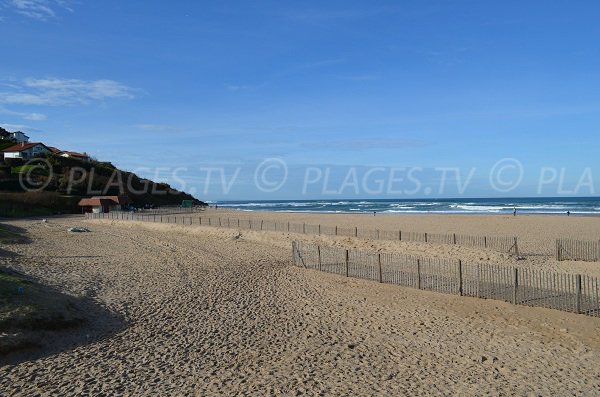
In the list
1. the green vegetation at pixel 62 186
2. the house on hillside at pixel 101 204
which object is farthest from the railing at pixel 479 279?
the green vegetation at pixel 62 186

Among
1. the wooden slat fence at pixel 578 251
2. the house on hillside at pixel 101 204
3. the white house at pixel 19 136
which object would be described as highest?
the white house at pixel 19 136

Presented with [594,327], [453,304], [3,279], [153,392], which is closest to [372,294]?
[453,304]

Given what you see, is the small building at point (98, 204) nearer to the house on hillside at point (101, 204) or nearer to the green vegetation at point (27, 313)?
the house on hillside at point (101, 204)

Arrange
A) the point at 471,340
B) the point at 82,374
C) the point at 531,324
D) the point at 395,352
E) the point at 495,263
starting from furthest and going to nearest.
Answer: the point at 495,263, the point at 531,324, the point at 471,340, the point at 395,352, the point at 82,374

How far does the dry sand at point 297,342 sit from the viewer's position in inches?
384

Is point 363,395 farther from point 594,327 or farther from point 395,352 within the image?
point 594,327

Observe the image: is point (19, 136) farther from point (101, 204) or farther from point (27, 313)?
point (27, 313)

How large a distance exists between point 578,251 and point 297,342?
1861 cm

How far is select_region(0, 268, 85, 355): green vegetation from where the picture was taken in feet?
37.0

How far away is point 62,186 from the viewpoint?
88.4 metres

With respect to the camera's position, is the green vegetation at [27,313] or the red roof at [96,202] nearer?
the green vegetation at [27,313]

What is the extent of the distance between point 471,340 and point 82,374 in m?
9.72

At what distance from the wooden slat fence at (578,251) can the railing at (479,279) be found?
5092 millimetres

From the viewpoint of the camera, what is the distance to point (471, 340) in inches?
509
